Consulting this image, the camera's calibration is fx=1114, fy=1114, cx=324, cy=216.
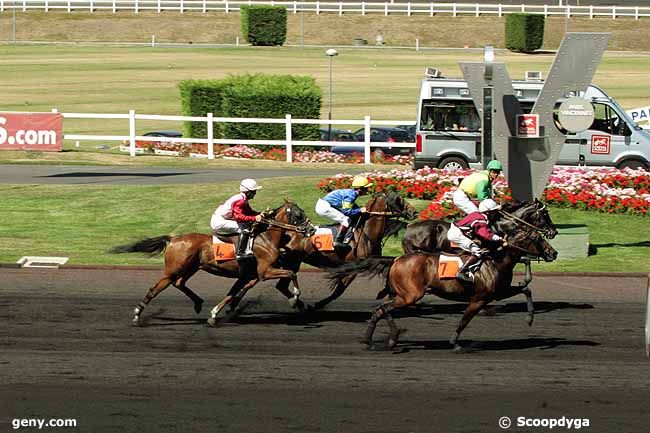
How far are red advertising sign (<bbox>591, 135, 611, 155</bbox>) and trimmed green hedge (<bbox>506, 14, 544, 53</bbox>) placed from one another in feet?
146

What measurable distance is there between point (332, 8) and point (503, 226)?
71.6m

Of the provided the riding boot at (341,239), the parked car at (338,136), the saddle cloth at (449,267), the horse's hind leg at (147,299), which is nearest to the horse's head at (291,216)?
the riding boot at (341,239)

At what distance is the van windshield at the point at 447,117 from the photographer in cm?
3058

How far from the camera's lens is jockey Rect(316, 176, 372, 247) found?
16297 mm

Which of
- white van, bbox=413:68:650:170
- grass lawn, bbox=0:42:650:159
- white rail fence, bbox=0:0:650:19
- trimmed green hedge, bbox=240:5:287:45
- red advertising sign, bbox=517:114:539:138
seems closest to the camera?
red advertising sign, bbox=517:114:539:138

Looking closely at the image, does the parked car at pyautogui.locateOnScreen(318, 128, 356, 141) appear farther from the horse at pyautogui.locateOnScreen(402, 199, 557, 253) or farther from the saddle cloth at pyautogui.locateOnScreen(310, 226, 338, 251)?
the saddle cloth at pyautogui.locateOnScreen(310, 226, 338, 251)

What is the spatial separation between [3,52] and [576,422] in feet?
228

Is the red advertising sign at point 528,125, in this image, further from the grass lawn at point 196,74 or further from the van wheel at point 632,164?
the grass lawn at point 196,74

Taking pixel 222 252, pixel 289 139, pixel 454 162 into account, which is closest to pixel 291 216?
pixel 222 252

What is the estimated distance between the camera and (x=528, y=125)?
2005 centimetres

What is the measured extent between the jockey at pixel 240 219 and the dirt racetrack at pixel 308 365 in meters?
1.15

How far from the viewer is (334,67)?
2734 inches

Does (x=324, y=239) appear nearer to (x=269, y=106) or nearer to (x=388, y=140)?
(x=388, y=140)

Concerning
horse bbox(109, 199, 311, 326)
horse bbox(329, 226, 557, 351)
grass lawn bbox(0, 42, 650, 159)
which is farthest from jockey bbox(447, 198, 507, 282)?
grass lawn bbox(0, 42, 650, 159)
